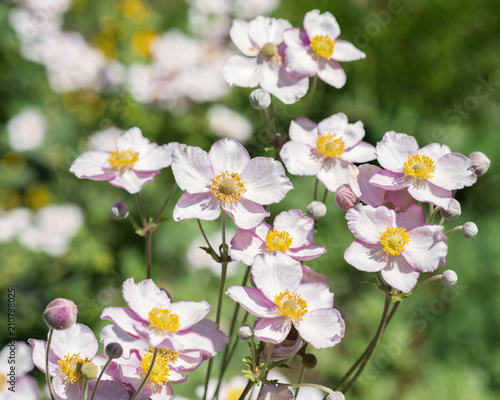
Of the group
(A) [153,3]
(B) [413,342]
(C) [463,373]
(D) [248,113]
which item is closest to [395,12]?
(D) [248,113]

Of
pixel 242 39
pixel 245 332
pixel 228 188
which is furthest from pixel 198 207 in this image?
pixel 242 39

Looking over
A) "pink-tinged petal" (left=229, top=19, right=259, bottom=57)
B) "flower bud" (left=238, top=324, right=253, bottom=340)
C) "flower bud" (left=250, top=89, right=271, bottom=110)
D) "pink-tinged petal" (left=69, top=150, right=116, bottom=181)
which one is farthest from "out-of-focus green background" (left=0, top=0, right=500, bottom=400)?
"flower bud" (left=238, top=324, right=253, bottom=340)

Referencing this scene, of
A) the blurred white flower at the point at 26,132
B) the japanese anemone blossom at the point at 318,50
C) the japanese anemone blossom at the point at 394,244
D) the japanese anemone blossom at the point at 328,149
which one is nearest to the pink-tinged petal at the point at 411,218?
the japanese anemone blossom at the point at 394,244

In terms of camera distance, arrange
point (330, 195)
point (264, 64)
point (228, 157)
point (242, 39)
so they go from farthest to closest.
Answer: point (330, 195) < point (242, 39) < point (264, 64) < point (228, 157)

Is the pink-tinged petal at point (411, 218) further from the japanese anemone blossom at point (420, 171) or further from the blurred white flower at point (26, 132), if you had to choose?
the blurred white flower at point (26, 132)

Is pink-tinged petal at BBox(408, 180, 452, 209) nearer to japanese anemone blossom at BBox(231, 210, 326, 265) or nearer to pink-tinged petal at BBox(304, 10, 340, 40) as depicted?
japanese anemone blossom at BBox(231, 210, 326, 265)

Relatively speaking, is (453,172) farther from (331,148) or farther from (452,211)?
(331,148)
